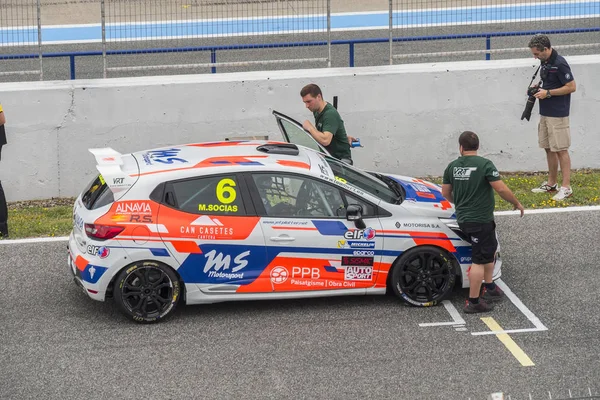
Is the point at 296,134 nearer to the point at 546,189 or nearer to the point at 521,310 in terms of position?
the point at 521,310

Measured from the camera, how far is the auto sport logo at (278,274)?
835cm

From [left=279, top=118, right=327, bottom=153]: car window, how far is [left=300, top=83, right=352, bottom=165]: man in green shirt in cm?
14

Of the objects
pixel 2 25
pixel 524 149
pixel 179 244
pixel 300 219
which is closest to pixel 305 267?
pixel 300 219

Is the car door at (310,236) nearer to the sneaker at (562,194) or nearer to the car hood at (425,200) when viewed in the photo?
the car hood at (425,200)

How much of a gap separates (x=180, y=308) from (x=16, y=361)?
5.20ft

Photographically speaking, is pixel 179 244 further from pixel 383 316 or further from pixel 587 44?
pixel 587 44

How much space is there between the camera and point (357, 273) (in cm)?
845

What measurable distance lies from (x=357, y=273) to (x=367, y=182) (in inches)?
36.1

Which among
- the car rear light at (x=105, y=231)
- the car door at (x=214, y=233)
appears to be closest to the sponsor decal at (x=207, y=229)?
the car door at (x=214, y=233)

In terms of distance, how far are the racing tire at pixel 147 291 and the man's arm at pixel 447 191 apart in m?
2.48

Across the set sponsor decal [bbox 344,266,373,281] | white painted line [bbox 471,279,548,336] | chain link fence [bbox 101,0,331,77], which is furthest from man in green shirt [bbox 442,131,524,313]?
chain link fence [bbox 101,0,331,77]

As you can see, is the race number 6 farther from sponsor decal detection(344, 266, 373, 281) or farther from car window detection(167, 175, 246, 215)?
sponsor decal detection(344, 266, 373, 281)

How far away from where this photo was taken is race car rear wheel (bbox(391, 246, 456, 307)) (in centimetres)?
846

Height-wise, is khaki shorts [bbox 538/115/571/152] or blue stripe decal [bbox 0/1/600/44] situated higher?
blue stripe decal [bbox 0/1/600/44]
